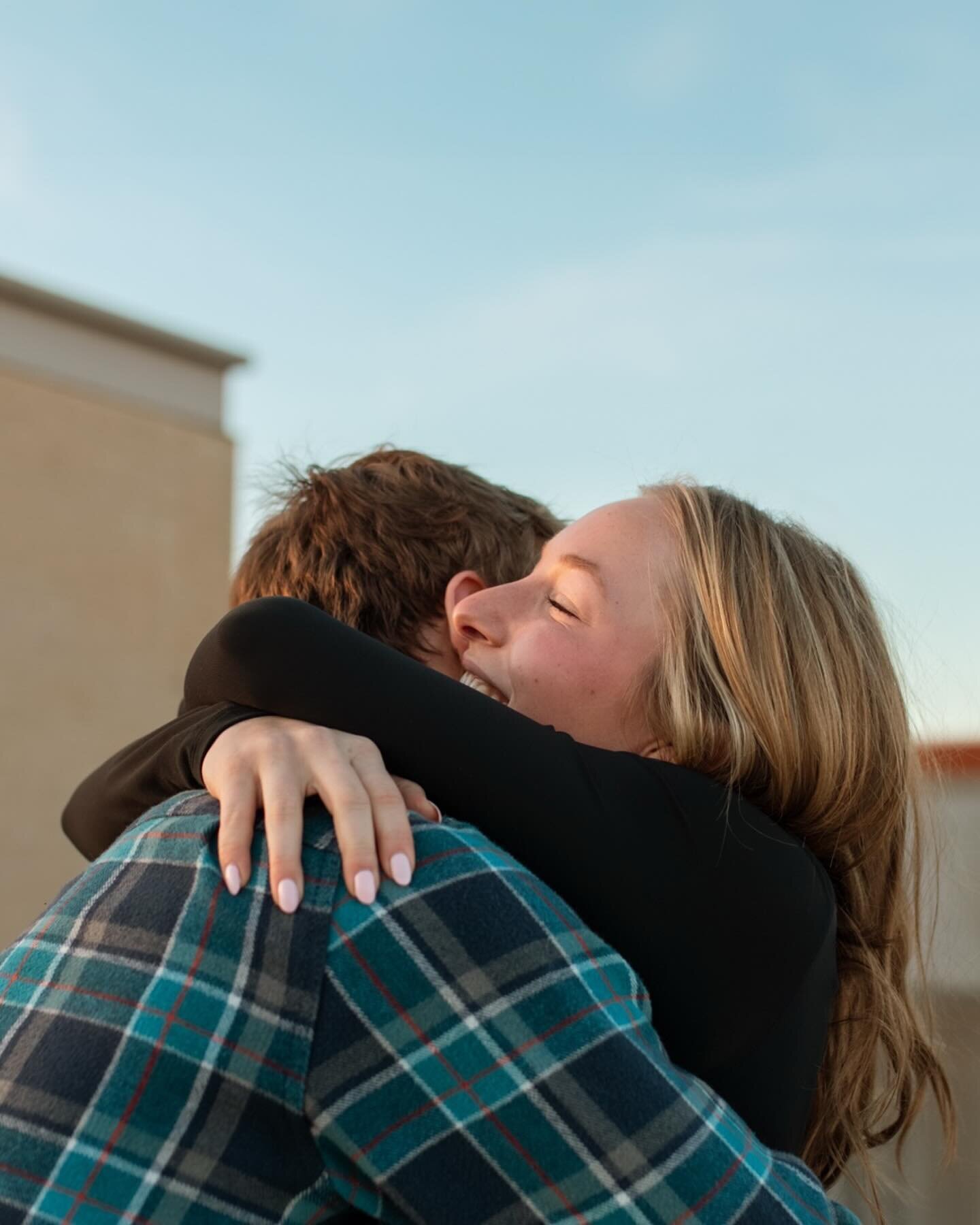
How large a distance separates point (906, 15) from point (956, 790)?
19.1ft

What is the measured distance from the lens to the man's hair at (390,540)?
2.02 m

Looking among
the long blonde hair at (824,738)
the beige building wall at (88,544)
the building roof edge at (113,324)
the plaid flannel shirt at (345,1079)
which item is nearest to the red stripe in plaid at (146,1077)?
the plaid flannel shirt at (345,1079)

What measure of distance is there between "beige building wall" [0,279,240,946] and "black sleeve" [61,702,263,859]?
8164 mm

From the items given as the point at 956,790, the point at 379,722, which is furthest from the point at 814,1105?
the point at 956,790

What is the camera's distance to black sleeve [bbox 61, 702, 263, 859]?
131cm

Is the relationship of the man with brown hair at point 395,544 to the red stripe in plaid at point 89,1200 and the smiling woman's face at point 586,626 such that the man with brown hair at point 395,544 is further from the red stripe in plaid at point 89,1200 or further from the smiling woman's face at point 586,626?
the red stripe in plaid at point 89,1200

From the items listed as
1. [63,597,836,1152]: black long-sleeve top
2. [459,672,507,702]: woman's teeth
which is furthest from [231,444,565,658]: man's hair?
[63,597,836,1152]: black long-sleeve top

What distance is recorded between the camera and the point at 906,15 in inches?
292

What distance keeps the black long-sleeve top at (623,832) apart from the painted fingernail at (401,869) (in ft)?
0.49

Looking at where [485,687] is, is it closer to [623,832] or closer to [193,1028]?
[623,832]

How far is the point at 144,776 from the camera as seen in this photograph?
1430mm

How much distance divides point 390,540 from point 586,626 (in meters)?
0.61

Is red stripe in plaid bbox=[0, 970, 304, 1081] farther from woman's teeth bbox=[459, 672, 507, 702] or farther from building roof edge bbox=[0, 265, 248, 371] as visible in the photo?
building roof edge bbox=[0, 265, 248, 371]

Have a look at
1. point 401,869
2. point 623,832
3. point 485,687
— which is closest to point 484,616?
point 485,687
